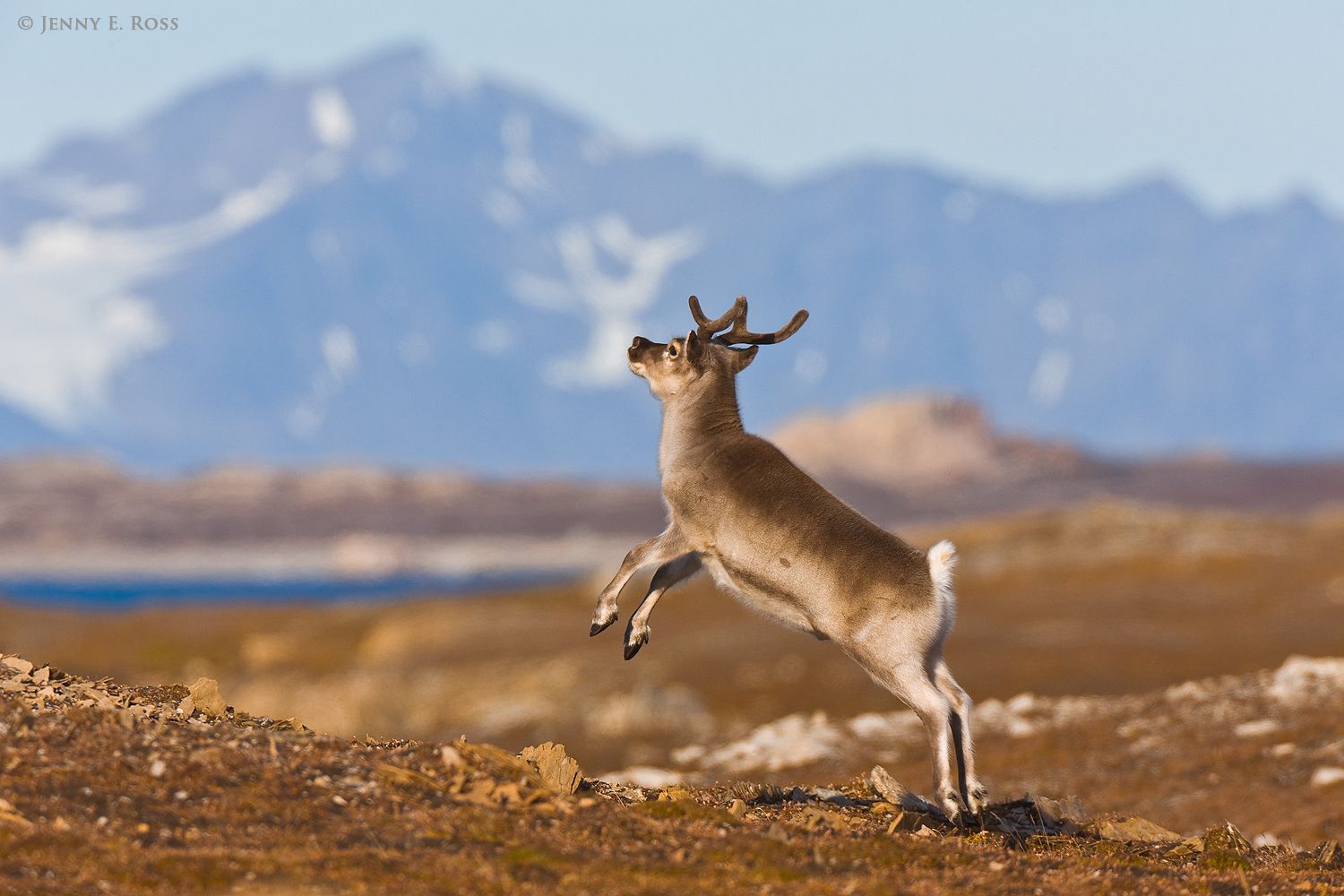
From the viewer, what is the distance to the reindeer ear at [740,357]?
1633 centimetres

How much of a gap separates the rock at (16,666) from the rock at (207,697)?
4.67 feet

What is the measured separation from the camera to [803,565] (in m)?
14.2

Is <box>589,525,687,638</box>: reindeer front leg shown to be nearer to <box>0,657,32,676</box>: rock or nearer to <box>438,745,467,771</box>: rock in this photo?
<box>438,745,467,771</box>: rock

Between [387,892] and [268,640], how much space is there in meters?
75.3

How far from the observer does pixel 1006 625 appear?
5925 centimetres

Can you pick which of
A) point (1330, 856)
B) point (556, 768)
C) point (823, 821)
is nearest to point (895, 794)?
point (823, 821)

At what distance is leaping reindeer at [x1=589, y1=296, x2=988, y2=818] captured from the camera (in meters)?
13.8

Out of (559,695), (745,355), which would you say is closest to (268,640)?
(559,695)

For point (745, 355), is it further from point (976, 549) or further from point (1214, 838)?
point (976, 549)

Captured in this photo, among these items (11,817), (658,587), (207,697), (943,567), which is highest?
(658,587)

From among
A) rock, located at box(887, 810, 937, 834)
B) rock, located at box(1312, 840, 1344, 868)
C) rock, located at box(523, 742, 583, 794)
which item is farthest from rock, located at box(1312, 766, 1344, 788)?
rock, located at box(523, 742, 583, 794)

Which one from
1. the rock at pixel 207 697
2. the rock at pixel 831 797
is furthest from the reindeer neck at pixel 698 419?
the rock at pixel 207 697

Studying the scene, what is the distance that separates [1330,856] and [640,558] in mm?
7102

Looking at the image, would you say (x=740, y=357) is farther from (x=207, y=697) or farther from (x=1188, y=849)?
(x=1188, y=849)
